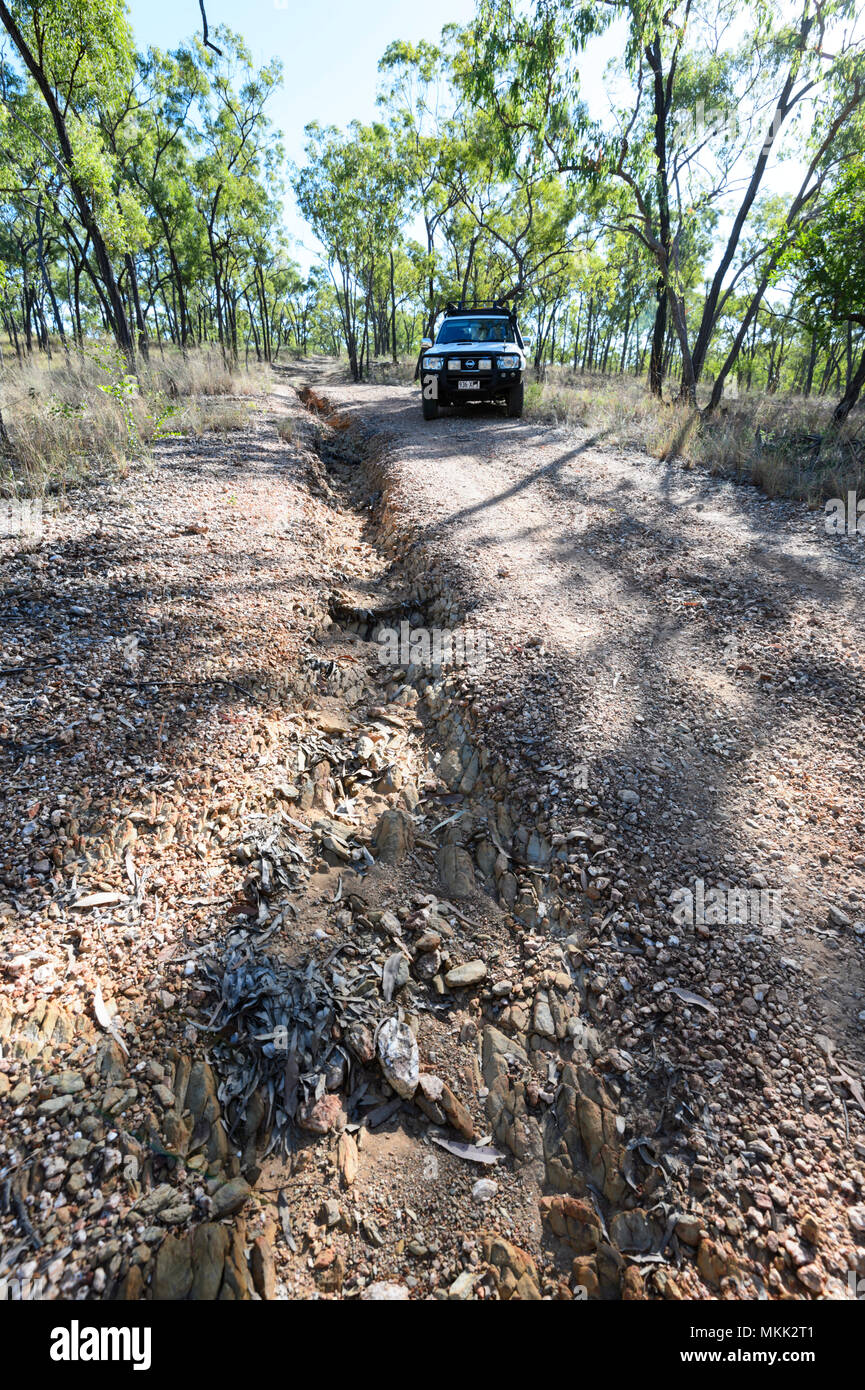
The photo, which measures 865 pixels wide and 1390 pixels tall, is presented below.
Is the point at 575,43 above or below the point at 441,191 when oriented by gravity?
below

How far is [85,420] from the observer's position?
6.86m

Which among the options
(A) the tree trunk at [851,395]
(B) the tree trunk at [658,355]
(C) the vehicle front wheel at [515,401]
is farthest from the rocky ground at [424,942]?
(B) the tree trunk at [658,355]

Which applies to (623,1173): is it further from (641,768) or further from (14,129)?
(14,129)

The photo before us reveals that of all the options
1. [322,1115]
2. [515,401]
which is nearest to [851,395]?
[515,401]

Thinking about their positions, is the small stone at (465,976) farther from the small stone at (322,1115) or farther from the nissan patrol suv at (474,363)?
the nissan patrol suv at (474,363)

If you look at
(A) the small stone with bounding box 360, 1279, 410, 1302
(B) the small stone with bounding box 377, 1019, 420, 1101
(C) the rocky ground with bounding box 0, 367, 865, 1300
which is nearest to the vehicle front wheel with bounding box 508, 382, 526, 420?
(C) the rocky ground with bounding box 0, 367, 865, 1300

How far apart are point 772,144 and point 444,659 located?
1430 centimetres

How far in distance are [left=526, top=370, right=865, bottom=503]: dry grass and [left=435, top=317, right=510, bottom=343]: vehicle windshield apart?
1657mm

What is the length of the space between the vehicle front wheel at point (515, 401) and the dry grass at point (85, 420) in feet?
15.9

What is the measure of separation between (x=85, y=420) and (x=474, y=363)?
664 cm

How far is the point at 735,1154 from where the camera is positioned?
1627 mm

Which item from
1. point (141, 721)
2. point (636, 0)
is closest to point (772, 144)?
point (636, 0)

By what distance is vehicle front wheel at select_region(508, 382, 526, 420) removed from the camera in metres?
11.1

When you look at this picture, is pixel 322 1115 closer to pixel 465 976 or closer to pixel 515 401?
pixel 465 976
